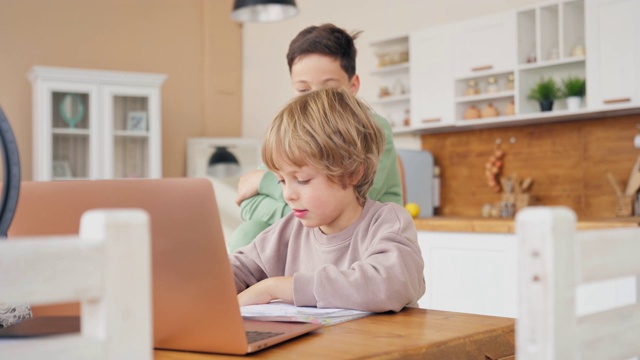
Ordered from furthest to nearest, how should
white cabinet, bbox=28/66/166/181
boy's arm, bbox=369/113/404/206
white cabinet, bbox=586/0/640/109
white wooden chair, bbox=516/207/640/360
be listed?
white cabinet, bbox=28/66/166/181 < white cabinet, bbox=586/0/640/109 < boy's arm, bbox=369/113/404/206 < white wooden chair, bbox=516/207/640/360

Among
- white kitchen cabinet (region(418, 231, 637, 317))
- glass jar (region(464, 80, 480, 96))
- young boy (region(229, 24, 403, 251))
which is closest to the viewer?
young boy (region(229, 24, 403, 251))

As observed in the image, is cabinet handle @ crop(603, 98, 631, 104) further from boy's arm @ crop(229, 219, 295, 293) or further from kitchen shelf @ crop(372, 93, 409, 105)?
boy's arm @ crop(229, 219, 295, 293)

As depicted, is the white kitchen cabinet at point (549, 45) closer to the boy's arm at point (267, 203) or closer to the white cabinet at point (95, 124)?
the boy's arm at point (267, 203)

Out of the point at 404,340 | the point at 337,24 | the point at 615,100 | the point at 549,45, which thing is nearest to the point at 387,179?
the point at 404,340

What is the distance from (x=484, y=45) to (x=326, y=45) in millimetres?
2704

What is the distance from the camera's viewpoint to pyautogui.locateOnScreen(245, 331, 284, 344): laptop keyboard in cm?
93

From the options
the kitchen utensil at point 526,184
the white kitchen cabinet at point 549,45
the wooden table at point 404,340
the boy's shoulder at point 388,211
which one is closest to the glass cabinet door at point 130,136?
the kitchen utensil at point 526,184

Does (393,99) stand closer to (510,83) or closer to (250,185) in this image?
(510,83)

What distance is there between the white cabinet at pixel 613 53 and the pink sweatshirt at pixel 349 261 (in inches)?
105

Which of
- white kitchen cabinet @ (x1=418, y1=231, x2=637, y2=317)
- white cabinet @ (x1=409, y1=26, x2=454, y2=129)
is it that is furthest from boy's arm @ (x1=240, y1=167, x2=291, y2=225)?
white cabinet @ (x1=409, y1=26, x2=454, y2=129)

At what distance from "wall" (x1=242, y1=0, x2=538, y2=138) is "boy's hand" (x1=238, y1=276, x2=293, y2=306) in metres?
3.48

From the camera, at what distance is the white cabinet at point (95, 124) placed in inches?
219

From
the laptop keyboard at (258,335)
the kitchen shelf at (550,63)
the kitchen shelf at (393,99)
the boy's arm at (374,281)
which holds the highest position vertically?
the kitchen shelf at (550,63)

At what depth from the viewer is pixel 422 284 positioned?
1.30 metres
